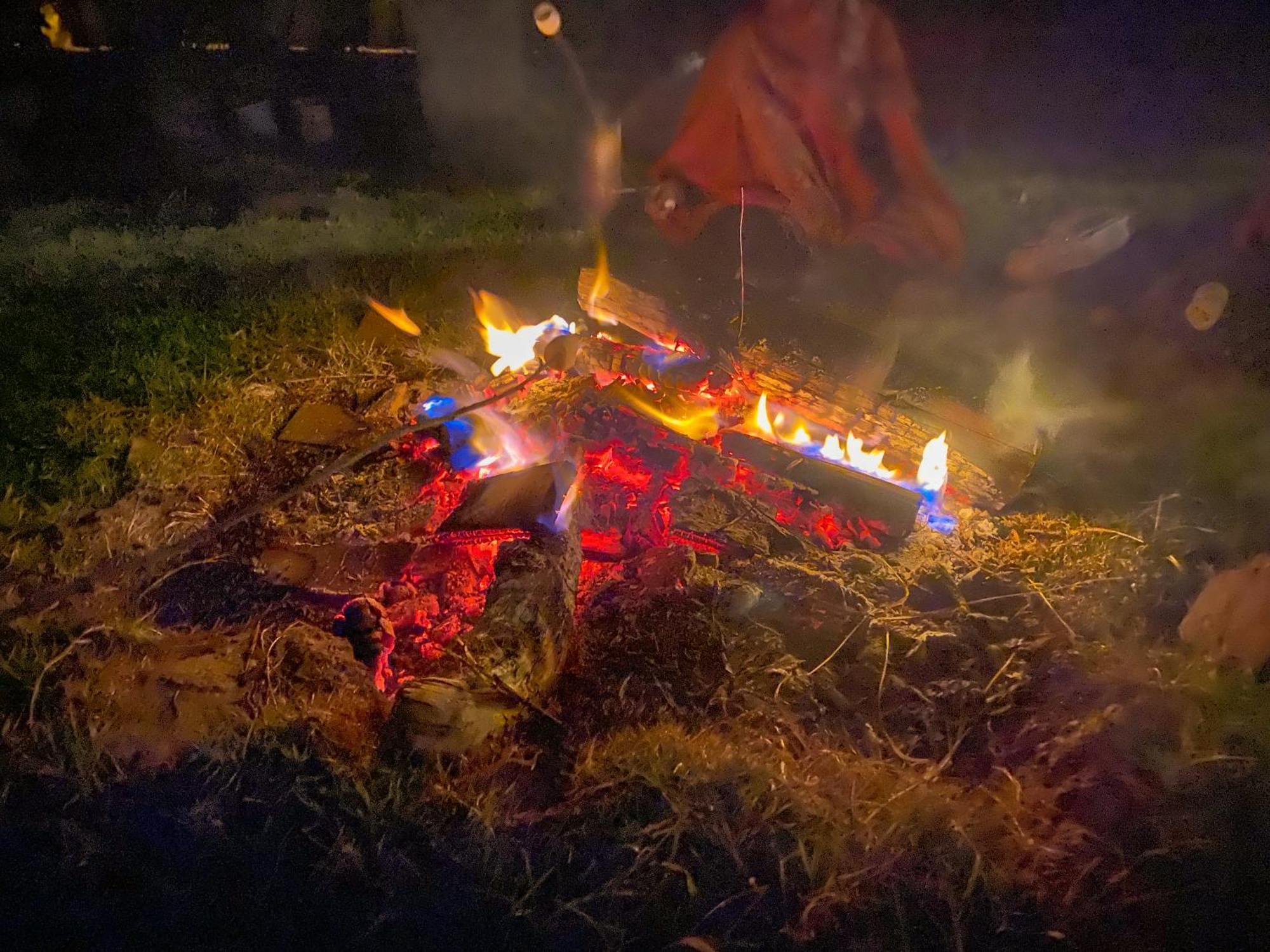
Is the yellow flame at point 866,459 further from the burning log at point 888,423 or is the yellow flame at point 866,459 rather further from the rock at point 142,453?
the rock at point 142,453

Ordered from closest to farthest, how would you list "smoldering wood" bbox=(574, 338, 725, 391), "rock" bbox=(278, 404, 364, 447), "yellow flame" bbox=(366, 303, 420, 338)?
"rock" bbox=(278, 404, 364, 447) < "smoldering wood" bbox=(574, 338, 725, 391) < "yellow flame" bbox=(366, 303, 420, 338)

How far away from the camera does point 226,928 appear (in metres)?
2.12

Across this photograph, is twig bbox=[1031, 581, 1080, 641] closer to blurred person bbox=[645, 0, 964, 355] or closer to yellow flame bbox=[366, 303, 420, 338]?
blurred person bbox=[645, 0, 964, 355]

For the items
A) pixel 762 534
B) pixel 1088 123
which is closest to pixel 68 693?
pixel 762 534

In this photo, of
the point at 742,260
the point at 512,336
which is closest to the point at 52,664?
the point at 512,336

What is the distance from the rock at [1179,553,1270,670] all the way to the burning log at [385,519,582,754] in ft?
7.70

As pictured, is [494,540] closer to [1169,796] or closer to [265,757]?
[265,757]

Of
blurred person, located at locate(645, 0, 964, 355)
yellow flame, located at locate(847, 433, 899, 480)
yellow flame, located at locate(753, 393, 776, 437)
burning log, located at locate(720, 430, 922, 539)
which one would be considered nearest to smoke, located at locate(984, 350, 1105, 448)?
yellow flame, located at locate(847, 433, 899, 480)

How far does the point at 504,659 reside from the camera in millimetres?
2582

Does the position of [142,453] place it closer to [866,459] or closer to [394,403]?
[394,403]

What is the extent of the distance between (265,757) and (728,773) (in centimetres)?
154

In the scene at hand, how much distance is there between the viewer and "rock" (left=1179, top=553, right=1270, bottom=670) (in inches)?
103

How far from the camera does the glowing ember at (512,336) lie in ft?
14.3

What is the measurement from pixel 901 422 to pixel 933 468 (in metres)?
0.37
